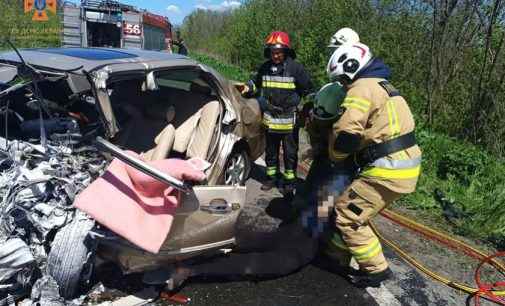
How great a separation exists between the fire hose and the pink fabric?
221 cm

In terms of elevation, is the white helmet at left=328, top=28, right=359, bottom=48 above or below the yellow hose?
above

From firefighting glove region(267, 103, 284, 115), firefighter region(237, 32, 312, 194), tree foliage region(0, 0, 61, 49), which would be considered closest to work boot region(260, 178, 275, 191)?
firefighter region(237, 32, 312, 194)

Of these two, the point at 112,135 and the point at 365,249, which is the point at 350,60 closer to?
the point at 365,249

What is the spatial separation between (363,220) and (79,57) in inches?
96.0

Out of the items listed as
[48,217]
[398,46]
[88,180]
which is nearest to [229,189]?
[88,180]

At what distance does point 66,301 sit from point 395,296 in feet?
7.70

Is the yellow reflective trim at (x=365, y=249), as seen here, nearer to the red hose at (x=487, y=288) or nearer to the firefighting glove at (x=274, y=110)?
the red hose at (x=487, y=288)

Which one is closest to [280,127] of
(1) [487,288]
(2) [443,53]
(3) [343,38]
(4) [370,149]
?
(3) [343,38]

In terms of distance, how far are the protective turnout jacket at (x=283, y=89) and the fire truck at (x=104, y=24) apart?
12581 millimetres

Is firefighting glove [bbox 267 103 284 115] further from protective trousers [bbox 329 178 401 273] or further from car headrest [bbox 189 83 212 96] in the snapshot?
protective trousers [bbox 329 178 401 273]

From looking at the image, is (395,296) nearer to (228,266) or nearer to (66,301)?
(228,266)

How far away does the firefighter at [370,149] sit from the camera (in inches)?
128

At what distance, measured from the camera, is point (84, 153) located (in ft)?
10.2

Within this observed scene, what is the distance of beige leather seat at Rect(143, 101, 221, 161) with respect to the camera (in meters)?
4.08
